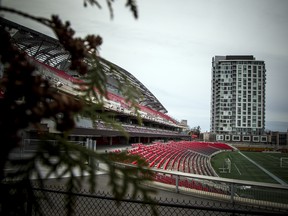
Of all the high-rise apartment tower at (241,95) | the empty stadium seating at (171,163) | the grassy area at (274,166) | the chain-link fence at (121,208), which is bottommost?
the grassy area at (274,166)

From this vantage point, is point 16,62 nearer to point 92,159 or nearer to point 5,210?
point 92,159

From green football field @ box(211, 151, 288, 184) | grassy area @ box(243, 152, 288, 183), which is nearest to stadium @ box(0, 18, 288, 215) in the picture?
green football field @ box(211, 151, 288, 184)

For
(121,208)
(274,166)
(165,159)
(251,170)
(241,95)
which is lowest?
(274,166)

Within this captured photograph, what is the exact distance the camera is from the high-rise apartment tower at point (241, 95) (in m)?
115

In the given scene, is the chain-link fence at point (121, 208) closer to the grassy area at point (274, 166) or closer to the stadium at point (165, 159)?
the stadium at point (165, 159)

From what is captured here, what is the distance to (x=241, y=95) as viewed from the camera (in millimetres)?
119062

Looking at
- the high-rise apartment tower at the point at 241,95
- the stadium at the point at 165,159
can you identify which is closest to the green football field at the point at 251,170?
the stadium at the point at 165,159

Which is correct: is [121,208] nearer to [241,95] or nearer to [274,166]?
[274,166]

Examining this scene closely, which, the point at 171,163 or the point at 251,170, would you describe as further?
the point at 251,170

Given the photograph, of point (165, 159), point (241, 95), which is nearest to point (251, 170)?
point (165, 159)

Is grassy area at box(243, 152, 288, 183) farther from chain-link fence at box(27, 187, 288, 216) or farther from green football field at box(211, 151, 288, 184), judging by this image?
chain-link fence at box(27, 187, 288, 216)

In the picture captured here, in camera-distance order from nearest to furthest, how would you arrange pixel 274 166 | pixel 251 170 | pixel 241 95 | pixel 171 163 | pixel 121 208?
1. pixel 121 208
2. pixel 171 163
3. pixel 251 170
4. pixel 274 166
5. pixel 241 95

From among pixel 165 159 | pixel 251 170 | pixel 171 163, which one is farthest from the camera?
pixel 251 170

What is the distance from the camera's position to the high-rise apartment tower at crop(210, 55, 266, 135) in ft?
377
